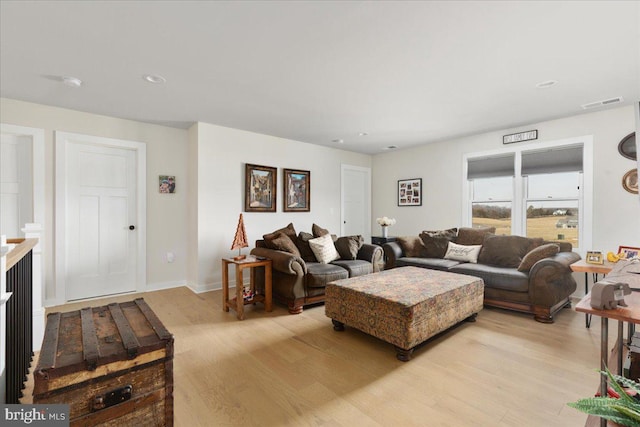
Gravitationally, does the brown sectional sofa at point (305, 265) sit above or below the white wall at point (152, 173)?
below

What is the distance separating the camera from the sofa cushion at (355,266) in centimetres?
388

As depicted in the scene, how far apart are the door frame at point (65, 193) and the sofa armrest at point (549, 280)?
490 cm

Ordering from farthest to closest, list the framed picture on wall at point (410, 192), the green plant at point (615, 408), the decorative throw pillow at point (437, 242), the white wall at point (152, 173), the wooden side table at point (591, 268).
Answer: the framed picture on wall at point (410, 192) < the decorative throw pillow at point (437, 242) < the white wall at point (152, 173) < the wooden side table at point (591, 268) < the green plant at point (615, 408)

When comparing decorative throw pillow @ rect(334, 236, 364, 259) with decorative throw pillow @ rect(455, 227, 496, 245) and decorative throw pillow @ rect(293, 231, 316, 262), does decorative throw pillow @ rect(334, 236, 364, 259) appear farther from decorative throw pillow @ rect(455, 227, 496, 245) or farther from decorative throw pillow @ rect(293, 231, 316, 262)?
decorative throw pillow @ rect(455, 227, 496, 245)

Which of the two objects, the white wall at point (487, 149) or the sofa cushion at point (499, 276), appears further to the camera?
the white wall at point (487, 149)

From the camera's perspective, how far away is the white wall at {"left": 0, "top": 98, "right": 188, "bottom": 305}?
358 cm

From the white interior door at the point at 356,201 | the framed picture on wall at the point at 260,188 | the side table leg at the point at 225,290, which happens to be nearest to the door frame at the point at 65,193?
the framed picture on wall at the point at 260,188

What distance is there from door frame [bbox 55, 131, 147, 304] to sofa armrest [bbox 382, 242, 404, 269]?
140 inches

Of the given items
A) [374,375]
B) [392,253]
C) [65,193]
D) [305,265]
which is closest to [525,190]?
[392,253]

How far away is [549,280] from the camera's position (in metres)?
3.09

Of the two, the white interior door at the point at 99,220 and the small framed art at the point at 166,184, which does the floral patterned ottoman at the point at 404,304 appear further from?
the white interior door at the point at 99,220

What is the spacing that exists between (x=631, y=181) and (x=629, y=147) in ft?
1.33

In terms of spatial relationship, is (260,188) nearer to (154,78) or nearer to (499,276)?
(154,78)

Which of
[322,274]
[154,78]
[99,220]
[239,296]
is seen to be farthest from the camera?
[99,220]
